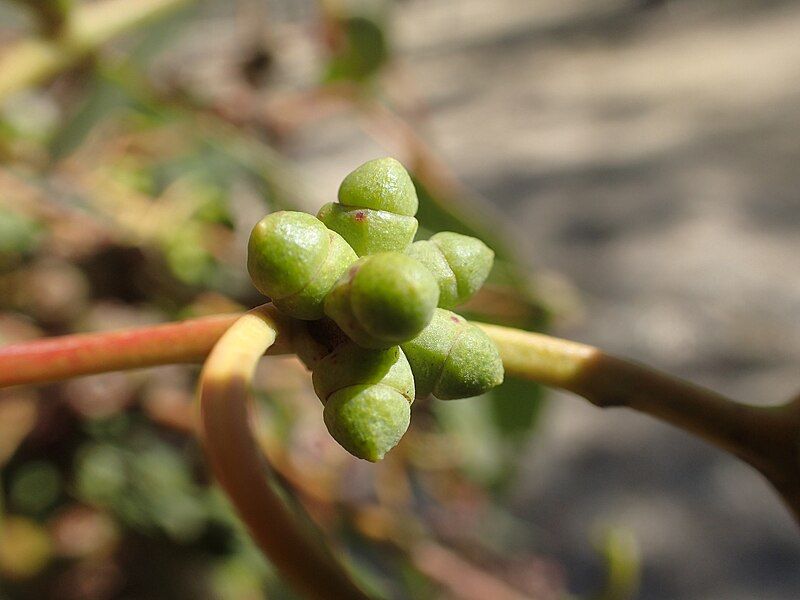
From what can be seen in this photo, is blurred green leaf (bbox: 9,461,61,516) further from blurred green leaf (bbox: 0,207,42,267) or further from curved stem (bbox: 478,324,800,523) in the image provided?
curved stem (bbox: 478,324,800,523)

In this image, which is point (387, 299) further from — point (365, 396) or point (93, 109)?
point (93, 109)

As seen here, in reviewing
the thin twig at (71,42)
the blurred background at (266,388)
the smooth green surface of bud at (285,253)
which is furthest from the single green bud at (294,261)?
the thin twig at (71,42)

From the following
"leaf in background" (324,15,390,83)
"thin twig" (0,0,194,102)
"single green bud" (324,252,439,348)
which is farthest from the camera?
"leaf in background" (324,15,390,83)

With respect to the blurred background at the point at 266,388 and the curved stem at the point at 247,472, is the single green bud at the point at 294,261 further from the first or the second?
the blurred background at the point at 266,388

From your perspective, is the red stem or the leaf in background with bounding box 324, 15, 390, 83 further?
the leaf in background with bounding box 324, 15, 390, 83

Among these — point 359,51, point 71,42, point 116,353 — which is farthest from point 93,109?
point 116,353

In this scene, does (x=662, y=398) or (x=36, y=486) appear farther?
(x=36, y=486)

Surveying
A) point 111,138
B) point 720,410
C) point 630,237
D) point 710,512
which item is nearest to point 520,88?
point 630,237

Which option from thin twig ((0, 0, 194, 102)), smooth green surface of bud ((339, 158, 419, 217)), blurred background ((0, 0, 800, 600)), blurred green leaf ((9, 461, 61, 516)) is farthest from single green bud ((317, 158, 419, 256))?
blurred green leaf ((9, 461, 61, 516))
